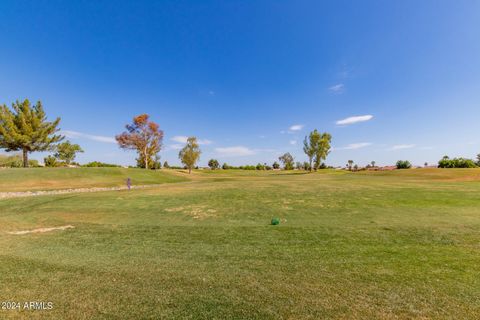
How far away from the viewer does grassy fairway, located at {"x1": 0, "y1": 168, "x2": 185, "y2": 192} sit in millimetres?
21844

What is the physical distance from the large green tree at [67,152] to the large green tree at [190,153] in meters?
27.2

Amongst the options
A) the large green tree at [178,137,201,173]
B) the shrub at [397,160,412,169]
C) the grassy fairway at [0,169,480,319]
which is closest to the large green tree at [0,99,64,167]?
the large green tree at [178,137,201,173]

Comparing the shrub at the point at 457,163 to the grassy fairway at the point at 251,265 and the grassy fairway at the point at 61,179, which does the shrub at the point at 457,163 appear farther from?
the grassy fairway at the point at 61,179

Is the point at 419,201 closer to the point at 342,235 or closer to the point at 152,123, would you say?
the point at 342,235

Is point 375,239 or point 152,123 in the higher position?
point 152,123

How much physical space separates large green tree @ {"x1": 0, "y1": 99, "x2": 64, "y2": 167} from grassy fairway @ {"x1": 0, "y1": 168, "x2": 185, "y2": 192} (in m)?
12.0

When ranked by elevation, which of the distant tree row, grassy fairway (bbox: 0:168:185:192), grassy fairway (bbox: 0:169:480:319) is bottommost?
grassy fairway (bbox: 0:169:480:319)

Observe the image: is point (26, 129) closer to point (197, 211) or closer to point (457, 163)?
point (197, 211)

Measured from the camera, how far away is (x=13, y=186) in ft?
69.6

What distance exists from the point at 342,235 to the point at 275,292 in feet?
13.1

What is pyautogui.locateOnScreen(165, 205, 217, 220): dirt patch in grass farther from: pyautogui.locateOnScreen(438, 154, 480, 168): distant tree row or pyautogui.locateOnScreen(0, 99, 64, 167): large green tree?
pyautogui.locateOnScreen(438, 154, 480, 168): distant tree row

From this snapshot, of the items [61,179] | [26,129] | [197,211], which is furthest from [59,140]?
[197,211]

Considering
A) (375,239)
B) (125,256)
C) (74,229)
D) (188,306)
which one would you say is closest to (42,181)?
(74,229)

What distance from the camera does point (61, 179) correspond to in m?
25.6
